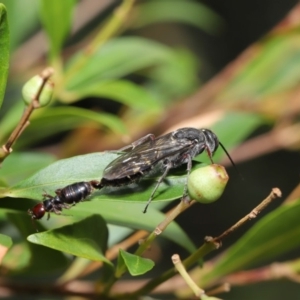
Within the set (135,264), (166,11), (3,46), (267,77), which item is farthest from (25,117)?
(166,11)

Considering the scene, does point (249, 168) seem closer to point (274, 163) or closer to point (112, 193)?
point (274, 163)

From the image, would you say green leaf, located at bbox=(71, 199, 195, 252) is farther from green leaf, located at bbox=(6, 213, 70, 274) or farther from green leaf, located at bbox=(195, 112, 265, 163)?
green leaf, located at bbox=(195, 112, 265, 163)

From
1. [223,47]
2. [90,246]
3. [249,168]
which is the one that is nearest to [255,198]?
[249,168]

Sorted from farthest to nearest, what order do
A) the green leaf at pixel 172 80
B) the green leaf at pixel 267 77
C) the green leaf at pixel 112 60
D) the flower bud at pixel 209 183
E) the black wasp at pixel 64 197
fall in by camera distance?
the green leaf at pixel 172 80 < the green leaf at pixel 267 77 < the green leaf at pixel 112 60 < the black wasp at pixel 64 197 < the flower bud at pixel 209 183

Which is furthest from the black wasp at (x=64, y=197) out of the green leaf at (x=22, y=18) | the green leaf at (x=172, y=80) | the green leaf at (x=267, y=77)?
the green leaf at (x=172, y=80)

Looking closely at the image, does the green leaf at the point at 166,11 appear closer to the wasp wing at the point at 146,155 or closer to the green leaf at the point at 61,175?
the wasp wing at the point at 146,155

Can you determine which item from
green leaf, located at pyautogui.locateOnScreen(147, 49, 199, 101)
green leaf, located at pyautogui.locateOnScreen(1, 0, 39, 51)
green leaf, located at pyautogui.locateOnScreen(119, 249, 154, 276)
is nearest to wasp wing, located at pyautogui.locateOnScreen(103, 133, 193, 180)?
green leaf, located at pyautogui.locateOnScreen(119, 249, 154, 276)
